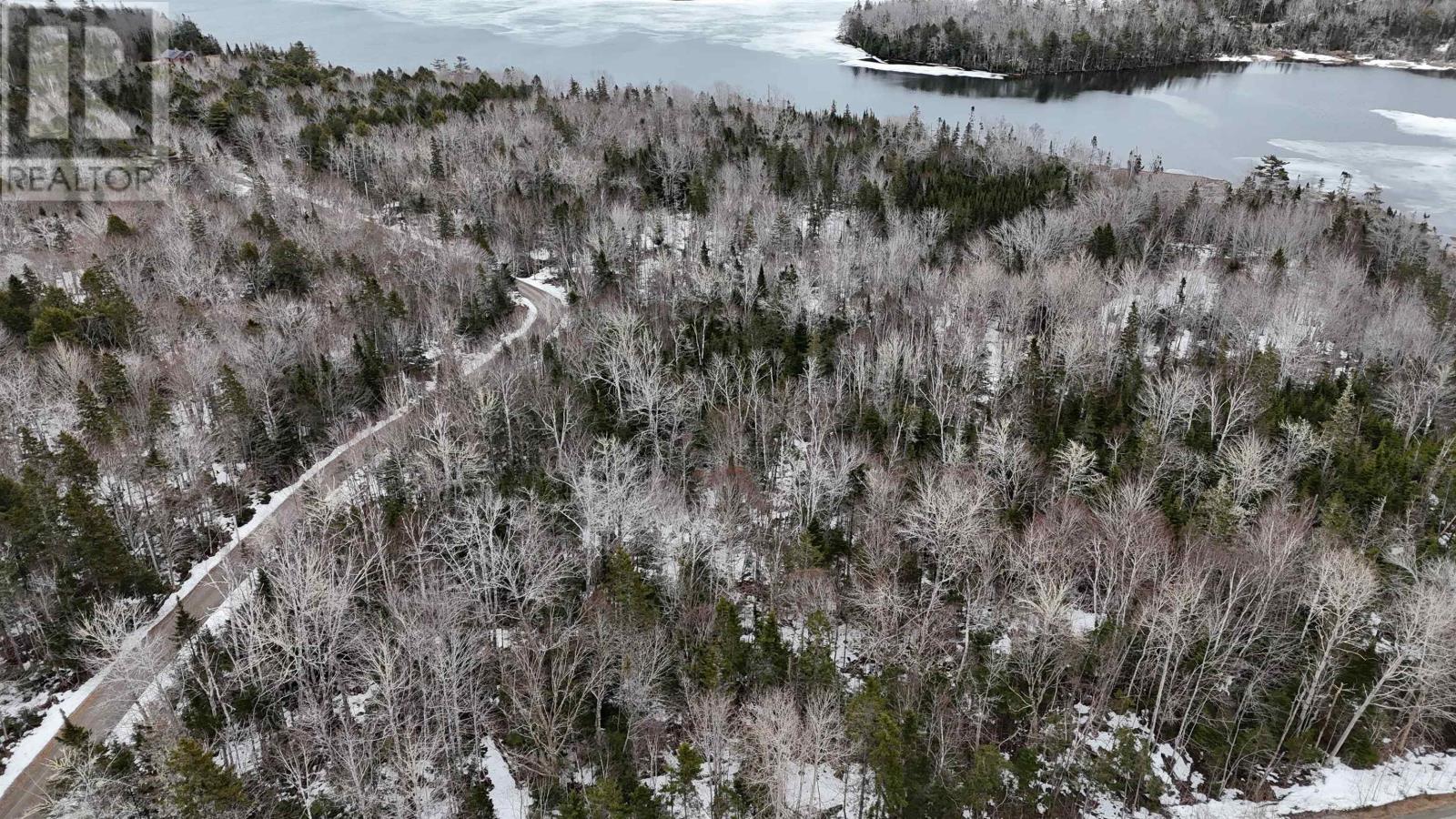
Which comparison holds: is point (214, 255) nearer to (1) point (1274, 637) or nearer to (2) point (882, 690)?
(2) point (882, 690)

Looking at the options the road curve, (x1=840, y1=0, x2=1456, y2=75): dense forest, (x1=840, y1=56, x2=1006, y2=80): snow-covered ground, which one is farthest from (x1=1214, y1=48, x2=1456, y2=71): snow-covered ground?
the road curve

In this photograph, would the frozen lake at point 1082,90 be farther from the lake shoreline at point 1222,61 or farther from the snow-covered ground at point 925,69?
the lake shoreline at point 1222,61

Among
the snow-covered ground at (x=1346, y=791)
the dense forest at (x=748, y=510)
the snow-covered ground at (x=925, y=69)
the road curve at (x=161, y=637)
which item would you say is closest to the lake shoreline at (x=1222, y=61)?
the snow-covered ground at (x=925, y=69)

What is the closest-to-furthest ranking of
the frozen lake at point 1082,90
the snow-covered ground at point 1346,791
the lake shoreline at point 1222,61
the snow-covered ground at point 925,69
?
the snow-covered ground at point 1346,791, the frozen lake at point 1082,90, the snow-covered ground at point 925,69, the lake shoreline at point 1222,61

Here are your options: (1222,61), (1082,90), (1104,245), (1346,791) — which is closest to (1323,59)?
(1222,61)

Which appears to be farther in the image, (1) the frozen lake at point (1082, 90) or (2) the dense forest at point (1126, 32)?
(2) the dense forest at point (1126, 32)

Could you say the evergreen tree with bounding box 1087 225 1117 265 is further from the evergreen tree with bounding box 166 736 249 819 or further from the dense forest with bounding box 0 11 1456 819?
the evergreen tree with bounding box 166 736 249 819
